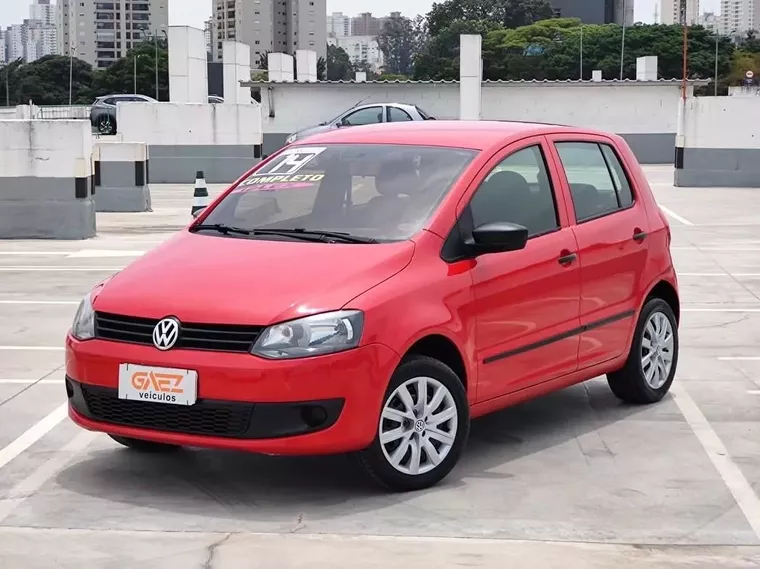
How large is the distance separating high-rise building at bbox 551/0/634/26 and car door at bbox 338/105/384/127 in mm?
127669

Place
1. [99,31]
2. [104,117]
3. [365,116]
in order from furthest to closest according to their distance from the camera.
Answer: [99,31] → [104,117] → [365,116]

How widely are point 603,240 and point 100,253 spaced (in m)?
9.65

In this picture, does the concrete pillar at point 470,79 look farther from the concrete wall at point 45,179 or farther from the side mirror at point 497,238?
the side mirror at point 497,238

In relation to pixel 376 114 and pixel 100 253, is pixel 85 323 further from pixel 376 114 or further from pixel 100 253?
pixel 376 114

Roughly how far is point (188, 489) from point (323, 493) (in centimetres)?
62

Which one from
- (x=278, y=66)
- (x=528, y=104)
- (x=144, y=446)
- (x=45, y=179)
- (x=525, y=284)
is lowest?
(x=144, y=446)

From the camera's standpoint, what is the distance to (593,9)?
517 ft

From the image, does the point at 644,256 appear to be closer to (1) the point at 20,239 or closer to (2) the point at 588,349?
(2) the point at 588,349

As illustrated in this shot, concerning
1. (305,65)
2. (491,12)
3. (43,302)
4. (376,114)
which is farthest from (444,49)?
(43,302)

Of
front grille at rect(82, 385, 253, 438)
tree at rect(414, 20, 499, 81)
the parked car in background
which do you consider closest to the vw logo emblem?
front grille at rect(82, 385, 253, 438)

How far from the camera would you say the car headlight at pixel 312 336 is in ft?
17.8

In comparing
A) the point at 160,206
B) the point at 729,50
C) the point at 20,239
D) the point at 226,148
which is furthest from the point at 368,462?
the point at 729,50

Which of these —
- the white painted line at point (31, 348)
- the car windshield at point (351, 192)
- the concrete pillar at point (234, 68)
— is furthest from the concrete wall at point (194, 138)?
the car windshield at point (351, 192)

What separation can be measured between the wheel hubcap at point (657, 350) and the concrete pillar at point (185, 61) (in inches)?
1025
